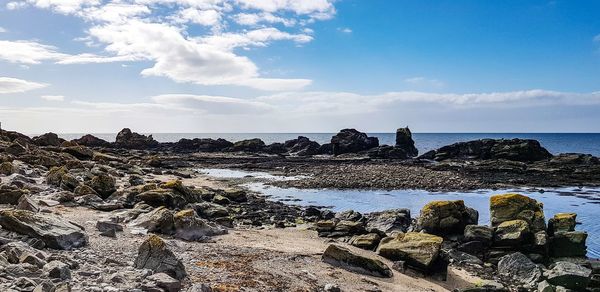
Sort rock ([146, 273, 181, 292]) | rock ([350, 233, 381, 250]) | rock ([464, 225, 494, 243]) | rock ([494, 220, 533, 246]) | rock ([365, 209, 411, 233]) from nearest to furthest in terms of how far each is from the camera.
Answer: rock ([146, 273, 181, 292])
rock ([350, 233, 381, 250])
rock ([494, 220, 533, 246])
rock ([464, 225, 494, 243])
rock ([365, 209, 411, 233])

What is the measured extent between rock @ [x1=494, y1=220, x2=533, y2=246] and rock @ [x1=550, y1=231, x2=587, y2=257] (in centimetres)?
126

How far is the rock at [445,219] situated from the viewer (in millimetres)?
21344

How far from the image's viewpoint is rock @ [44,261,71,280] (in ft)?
25.9

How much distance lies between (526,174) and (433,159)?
86.0 feet

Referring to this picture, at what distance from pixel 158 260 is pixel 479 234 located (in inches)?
599

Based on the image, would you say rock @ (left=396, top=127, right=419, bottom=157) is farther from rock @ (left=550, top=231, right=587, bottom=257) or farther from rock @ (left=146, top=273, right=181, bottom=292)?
rock @ (left=146, top=273, right=181, bottom=292)

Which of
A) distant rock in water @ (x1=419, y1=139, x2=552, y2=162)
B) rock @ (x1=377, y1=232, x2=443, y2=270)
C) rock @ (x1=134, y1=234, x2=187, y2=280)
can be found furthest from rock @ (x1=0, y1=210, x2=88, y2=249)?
distant rock in water @ (x1=419, y1=139, x2=552, y2=162)

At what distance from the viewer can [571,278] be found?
46.1ft

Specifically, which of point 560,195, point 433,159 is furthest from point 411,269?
point 433,159

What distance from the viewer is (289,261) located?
1320cm

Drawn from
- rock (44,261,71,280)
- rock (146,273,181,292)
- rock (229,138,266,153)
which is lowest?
rock (146,273,181,292)

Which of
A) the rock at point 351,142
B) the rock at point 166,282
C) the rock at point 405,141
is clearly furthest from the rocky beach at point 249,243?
the rock at point 405,141

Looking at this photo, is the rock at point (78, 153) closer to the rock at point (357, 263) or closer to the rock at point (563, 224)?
the rock at point (357, 263)

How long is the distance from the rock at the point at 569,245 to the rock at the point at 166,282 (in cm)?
1748
